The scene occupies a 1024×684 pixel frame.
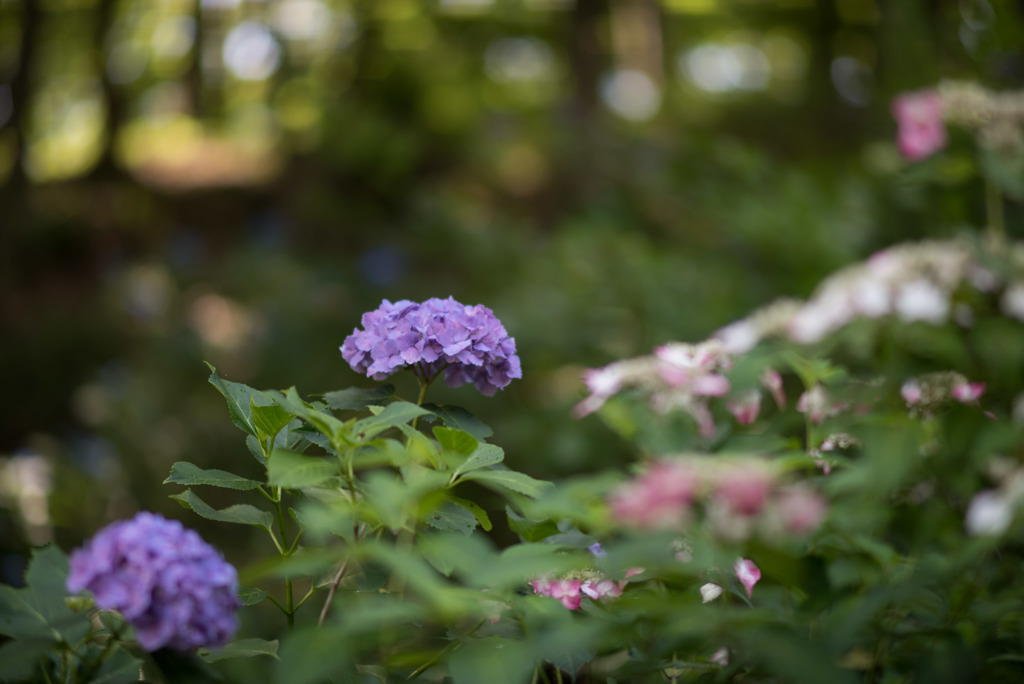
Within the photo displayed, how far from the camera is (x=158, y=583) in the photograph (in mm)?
653

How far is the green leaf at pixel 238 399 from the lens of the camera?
0.85 meters

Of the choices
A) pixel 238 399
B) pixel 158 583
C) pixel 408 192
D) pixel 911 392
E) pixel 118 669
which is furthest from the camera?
pixel 408 192

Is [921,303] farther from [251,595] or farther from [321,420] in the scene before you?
[251,595]

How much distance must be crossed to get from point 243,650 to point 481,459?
0.33 meters

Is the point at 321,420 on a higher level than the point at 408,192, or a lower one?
higher

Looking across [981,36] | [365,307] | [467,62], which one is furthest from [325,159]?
[981,36]

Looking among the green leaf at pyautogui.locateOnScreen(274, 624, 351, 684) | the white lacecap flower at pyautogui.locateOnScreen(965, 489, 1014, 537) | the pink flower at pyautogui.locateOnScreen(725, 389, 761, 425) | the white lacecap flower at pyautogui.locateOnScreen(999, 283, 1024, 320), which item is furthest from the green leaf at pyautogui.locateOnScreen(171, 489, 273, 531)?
the white lacecap flower at pyautogui.locateOnScreen(999, 283, 1024, 320)

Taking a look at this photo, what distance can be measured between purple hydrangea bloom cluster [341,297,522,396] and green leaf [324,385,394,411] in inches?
0.9

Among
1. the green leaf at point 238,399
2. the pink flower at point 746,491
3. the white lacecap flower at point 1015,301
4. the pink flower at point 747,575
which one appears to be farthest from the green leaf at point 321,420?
the white lacecap flower at point 1015,301

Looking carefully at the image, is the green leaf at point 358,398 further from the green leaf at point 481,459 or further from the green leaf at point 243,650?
the green leaf at point 243,650

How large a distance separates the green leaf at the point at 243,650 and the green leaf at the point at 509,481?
0.97 feet

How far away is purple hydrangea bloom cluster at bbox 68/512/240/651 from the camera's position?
65 centimetres

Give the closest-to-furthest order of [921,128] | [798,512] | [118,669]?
[798,512]
[118,669]
[921,128]

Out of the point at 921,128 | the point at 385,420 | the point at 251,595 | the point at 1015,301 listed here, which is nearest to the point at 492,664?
the point at 385,420
